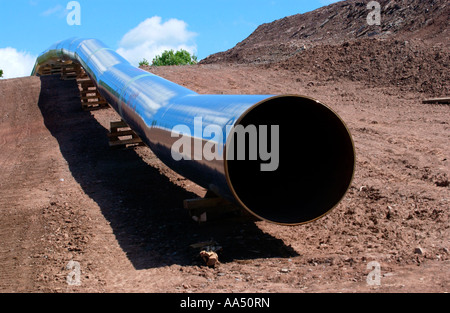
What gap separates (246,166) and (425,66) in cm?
1497

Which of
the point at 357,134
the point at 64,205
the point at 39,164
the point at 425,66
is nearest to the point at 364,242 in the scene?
the point at 64,205

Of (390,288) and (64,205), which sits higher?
(64,205)

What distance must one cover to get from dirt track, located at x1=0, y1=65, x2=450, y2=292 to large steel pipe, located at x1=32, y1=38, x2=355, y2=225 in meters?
0.60

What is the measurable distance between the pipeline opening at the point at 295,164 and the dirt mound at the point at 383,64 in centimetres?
1247

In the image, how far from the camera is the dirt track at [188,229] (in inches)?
206

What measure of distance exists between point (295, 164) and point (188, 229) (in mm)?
1813

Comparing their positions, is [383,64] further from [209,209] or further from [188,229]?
[188,229]

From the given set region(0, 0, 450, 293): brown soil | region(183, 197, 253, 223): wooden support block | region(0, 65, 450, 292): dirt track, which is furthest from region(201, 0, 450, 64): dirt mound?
region(183, 197, 253, 223): wooden support block

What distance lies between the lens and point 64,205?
802 cm

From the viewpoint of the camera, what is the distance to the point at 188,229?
6938 millimetres

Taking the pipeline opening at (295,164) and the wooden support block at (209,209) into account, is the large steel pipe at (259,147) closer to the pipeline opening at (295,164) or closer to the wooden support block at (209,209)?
the pipeline opening at (295,164)

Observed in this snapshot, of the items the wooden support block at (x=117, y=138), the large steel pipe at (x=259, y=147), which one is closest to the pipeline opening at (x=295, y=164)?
the large steel pipe at (x=259, y=147)

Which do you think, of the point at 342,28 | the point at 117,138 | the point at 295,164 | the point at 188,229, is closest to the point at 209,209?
the point at 188,229

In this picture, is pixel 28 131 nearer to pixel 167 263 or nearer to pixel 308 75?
pixel 167 263
